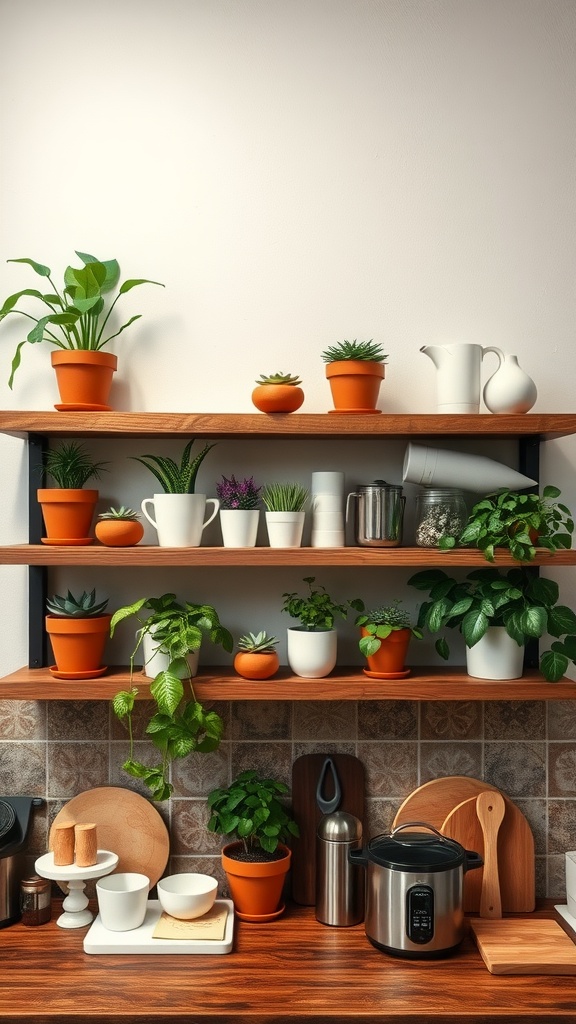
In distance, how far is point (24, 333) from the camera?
6.61 feet

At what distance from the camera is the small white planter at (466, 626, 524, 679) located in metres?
1.83

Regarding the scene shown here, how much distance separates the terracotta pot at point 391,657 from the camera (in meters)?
1.84

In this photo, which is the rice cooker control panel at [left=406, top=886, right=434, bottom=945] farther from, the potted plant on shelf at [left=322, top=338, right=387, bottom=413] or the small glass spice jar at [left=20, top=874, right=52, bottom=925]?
the potted plant on shelf at [left=322, top=338, right=387, bottom=413]

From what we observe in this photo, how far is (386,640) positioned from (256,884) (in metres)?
0.56

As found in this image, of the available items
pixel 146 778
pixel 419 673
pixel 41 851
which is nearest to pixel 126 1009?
pixel 146 778

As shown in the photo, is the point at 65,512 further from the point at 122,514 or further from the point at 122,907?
the point at 122,907

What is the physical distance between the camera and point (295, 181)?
6.56 ft

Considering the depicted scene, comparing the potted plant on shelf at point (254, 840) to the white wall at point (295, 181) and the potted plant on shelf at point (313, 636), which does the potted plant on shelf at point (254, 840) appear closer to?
the potted plant on shelf at point (313, 636)

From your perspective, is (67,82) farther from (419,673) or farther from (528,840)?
(528,840)

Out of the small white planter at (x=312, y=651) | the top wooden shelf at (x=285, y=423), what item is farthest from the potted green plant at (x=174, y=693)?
the top wooden shelf at (x=285, y=423)

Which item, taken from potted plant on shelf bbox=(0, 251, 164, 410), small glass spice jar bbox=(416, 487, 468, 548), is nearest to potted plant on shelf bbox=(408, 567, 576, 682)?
small glass spice jar bbox=(416, 487, 468, 548)

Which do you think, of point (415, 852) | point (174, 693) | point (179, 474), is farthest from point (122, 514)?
point (415, 852)

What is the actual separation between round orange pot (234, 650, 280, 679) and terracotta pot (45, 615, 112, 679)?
0.99 feet

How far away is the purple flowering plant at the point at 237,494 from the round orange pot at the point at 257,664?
12.1 inches
